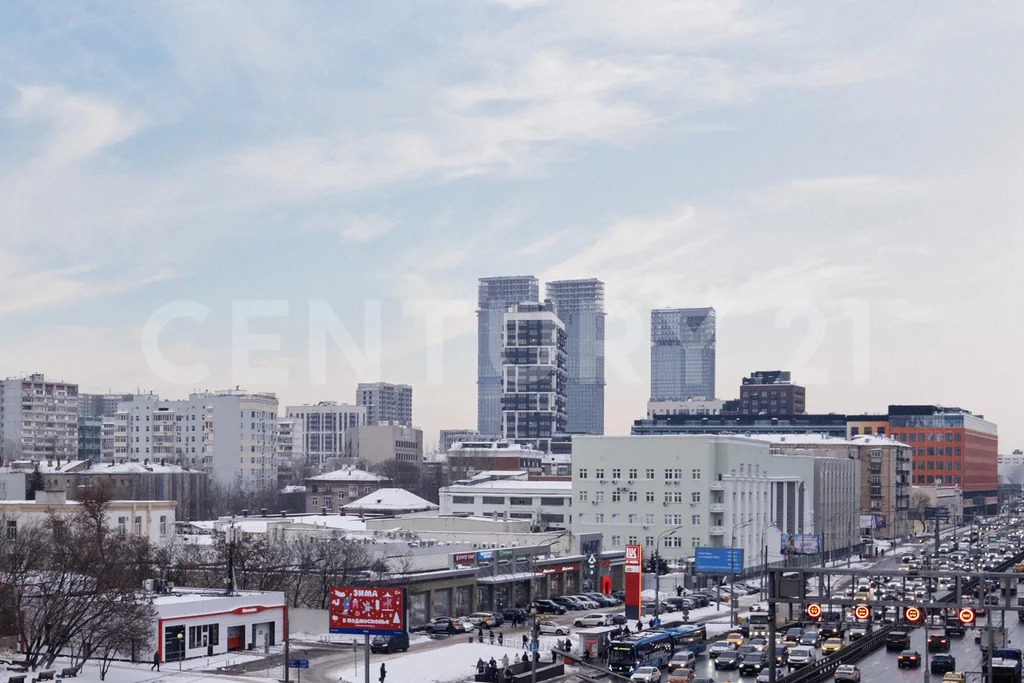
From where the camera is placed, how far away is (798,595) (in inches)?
1307

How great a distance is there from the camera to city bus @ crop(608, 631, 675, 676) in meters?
51.3

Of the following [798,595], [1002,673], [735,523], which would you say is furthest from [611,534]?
[798,595]

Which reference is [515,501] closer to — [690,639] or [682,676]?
[690,639]

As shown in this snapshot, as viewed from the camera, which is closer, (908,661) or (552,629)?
(908,661)

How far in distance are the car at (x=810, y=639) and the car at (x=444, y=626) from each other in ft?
51.9

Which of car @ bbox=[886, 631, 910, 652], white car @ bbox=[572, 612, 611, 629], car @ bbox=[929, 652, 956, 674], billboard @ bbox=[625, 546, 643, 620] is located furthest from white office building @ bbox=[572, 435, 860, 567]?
car @ bbox=[929, 652, 956, 674]

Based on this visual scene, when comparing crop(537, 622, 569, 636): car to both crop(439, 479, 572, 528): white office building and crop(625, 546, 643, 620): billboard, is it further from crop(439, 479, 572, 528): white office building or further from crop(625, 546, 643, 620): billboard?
crop(439, 479, 572, 528): white office building

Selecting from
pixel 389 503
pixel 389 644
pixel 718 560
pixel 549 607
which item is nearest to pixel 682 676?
pixel 389 644

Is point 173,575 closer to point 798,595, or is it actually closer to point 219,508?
point 798,595

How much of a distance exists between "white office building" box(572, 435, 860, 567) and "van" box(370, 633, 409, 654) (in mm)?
36498

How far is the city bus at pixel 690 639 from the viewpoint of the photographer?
56.2 metres

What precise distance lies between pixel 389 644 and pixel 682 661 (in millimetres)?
11938

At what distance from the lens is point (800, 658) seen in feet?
167

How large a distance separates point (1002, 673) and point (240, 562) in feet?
122
